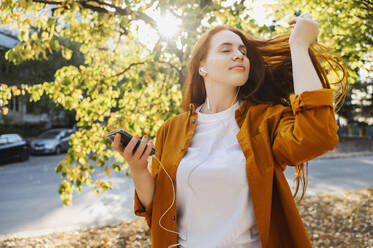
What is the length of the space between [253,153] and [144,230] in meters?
4.02

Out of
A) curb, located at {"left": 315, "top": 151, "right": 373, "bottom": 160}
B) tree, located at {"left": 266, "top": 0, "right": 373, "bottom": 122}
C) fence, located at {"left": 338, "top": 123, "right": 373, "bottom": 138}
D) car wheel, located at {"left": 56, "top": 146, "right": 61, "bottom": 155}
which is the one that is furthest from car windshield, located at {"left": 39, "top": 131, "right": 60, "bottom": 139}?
fence, located at {"left": 338, "top": 123, "right": 373, "bottom": 138}

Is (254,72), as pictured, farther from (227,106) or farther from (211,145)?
(211,145)

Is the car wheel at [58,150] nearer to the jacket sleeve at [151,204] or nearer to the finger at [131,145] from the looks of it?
the jacket sleeve at [151,204]

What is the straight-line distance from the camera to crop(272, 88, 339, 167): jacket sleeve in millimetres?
1323

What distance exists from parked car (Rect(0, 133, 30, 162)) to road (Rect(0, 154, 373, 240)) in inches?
29.5

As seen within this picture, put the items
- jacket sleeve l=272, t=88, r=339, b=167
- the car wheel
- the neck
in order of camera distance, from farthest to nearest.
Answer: the car wheel
the neck
jacket sleeve l=272, t=88, r=339, b=167

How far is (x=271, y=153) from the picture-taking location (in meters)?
1.56

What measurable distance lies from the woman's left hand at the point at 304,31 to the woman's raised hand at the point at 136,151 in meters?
0.91

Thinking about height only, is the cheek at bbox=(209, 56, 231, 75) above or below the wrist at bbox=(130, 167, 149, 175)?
above

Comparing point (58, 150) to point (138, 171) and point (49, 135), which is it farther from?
point (138, 171)

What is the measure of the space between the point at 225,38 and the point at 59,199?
23.3 ft

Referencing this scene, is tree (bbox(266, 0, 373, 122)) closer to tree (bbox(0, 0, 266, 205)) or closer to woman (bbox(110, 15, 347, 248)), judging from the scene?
tree (bbox(0, 0, 266, 205))

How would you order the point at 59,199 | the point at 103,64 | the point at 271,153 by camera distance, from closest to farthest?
the point at 271,153
the point at 103,64
the point at 59,199

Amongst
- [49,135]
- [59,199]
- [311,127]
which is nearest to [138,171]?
[311,127]
